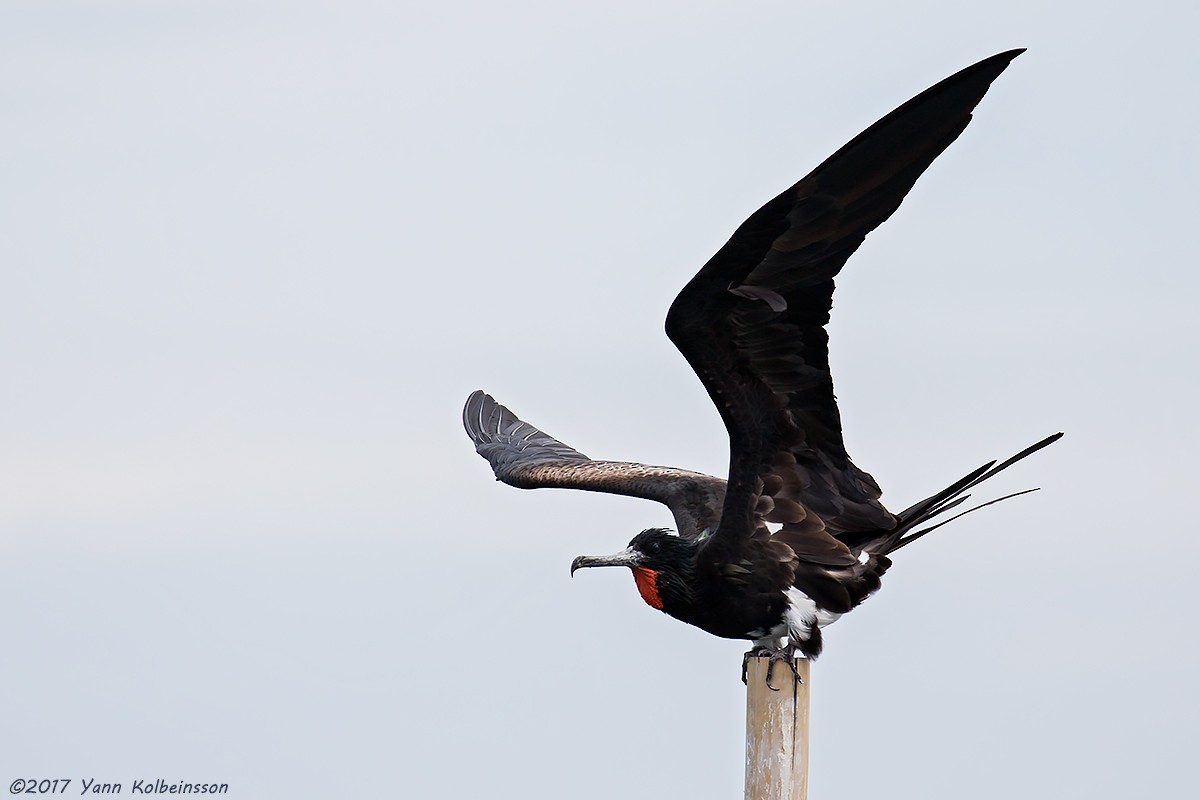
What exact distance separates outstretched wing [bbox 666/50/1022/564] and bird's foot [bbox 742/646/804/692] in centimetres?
58

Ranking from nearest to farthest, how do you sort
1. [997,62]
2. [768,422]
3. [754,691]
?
[997,62], [754,691], [768,422]

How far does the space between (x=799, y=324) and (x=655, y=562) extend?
1.57 metres

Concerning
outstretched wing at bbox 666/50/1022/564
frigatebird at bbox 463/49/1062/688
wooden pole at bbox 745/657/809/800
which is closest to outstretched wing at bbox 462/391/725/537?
frigatebird at bbox 463/49/1062/688

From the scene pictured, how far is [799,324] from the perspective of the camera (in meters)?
9.78

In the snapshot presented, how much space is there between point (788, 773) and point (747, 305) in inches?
92.3

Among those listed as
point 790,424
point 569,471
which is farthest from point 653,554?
point 569,471

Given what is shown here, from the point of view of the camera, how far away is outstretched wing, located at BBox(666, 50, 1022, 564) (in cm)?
908

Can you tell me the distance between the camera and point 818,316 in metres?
9.76

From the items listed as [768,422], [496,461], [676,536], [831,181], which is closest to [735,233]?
[831,181]

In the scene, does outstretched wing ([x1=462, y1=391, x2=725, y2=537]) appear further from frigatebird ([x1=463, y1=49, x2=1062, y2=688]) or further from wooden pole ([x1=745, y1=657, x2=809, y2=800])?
wooden pole ([x1=745, y1=657, x2=809, y2=800])

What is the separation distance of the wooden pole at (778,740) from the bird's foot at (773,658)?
24mm

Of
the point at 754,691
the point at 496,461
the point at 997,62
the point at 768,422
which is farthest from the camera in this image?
the point at 496,461

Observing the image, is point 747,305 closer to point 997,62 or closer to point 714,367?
point 714,367

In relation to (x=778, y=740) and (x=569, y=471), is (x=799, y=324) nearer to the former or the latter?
(x=778, y=740)
